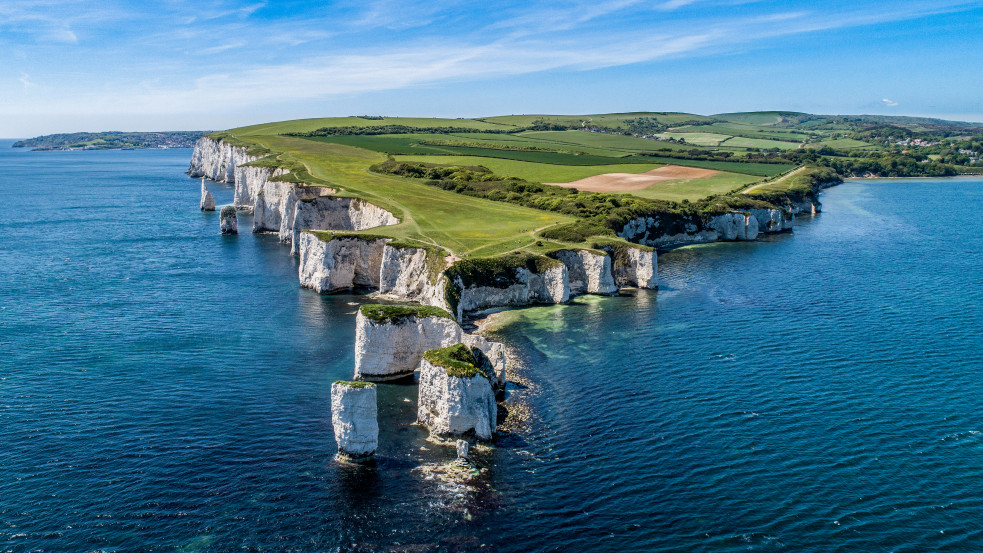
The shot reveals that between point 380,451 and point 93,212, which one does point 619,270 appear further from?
point 93,212

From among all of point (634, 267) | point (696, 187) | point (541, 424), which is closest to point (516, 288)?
point (634, 267)

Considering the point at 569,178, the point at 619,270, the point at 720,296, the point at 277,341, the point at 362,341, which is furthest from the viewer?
the point at 569,178

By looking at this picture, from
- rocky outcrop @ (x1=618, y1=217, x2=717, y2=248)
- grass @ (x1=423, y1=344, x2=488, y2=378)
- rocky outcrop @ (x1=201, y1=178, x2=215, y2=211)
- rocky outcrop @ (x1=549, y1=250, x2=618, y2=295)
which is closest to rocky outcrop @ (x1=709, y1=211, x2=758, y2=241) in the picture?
rocky outcrop @ (x1=618, y1=217, x2=717, y2=248)

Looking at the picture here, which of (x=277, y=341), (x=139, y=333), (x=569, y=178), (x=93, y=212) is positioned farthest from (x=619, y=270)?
(x=93, y=212)

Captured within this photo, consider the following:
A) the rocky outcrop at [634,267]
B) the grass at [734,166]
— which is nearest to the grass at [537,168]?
the grass at [734,166]

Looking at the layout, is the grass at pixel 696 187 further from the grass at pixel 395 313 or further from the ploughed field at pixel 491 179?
the grass at pixel 395 313

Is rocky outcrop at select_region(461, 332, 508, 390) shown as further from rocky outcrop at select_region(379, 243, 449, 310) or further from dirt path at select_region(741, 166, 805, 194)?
dirt path at select_region(741, 166, 805, 194)
